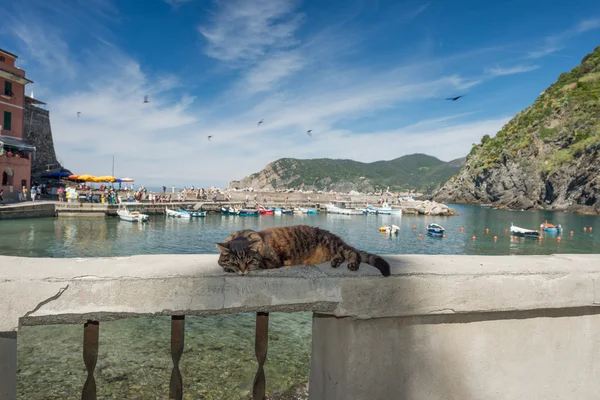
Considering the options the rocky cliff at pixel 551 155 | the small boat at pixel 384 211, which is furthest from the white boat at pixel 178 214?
the rocky cliff at pixel 551 155

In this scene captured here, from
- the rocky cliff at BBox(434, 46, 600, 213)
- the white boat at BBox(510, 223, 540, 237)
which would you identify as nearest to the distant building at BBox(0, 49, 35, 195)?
the white boat at BBox(510, 223, 540, 237)

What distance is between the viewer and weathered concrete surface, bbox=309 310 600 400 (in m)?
2.03

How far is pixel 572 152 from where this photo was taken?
81.0 metres

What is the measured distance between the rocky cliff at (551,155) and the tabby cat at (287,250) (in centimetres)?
9310

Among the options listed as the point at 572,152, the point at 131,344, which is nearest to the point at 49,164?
the point at 131,344

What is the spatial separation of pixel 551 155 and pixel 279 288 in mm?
Result: 107881

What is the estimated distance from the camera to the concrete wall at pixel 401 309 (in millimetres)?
1651

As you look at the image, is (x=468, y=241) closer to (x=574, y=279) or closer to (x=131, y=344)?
(x=131, y=344)

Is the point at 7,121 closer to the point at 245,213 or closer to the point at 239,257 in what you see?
the point at 245,213

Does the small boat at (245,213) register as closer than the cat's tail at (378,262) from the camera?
No

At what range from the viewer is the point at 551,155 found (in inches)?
3474

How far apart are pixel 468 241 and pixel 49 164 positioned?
6043cm

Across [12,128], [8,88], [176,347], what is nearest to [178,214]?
[12,128]

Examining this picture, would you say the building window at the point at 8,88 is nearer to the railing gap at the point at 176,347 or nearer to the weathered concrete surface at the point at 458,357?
the railing gap at the point at 176,347
